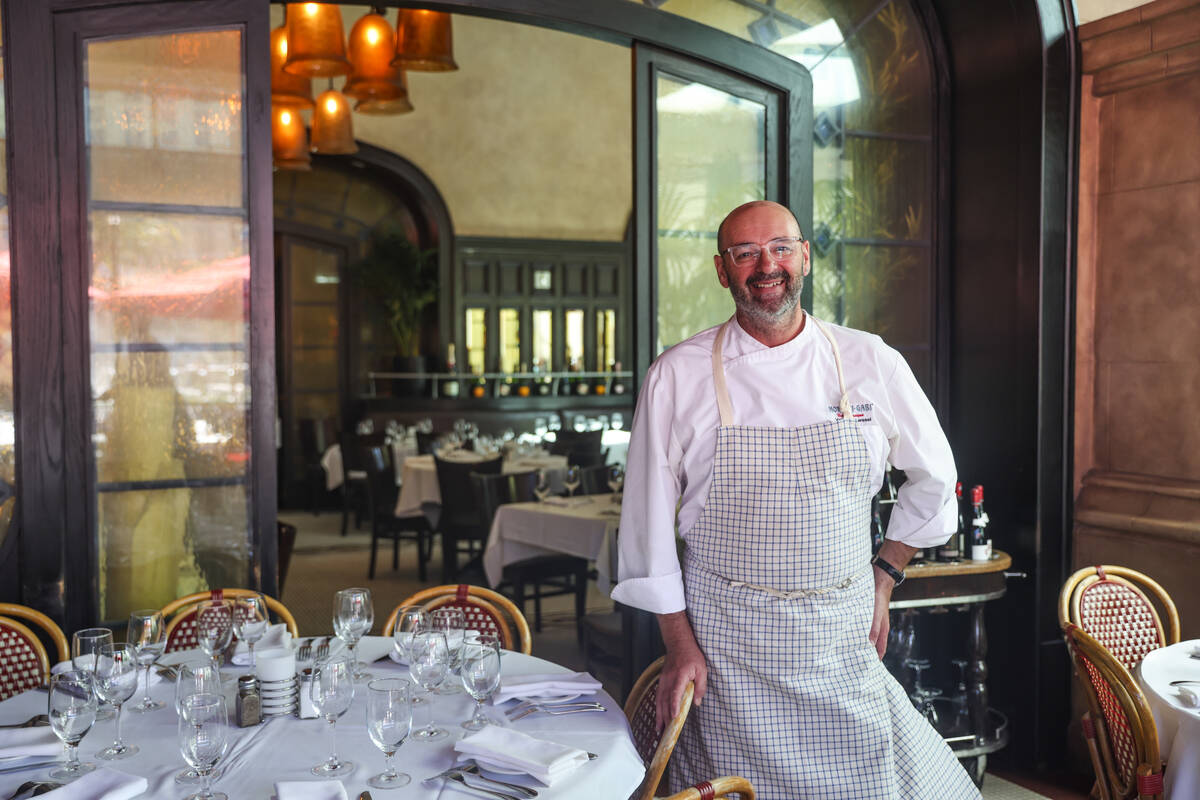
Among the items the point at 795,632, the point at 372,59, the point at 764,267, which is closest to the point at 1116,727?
the point at 795,632

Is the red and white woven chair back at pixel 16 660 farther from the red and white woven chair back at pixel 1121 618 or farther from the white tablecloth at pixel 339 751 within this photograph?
the red and white woven chair back at pixel 1121 618

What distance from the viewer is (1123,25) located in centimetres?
408

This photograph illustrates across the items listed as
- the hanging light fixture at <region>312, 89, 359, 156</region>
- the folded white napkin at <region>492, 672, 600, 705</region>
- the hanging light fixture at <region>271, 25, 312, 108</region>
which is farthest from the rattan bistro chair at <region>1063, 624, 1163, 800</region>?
the hanging light fixture at <region>312, 89, 359, 156</region>

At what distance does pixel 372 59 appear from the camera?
237 inches

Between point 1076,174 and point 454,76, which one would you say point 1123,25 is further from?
point 454,76

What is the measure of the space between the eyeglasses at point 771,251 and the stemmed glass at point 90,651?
1667mm

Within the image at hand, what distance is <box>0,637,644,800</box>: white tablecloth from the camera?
1.95 m

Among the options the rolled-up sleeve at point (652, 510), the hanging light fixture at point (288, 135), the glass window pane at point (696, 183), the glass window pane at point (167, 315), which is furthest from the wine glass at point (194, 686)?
the hanging light fixture at point (288, 135)

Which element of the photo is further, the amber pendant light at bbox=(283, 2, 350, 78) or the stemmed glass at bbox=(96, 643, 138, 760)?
the amber pendant light at bbox=(283, 2, 350, 78)

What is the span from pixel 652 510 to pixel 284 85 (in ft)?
16.9

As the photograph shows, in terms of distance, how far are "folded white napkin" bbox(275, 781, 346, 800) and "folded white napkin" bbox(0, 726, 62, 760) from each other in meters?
0.55

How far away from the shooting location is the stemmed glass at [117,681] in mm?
2150

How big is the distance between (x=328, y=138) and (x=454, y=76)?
409 centimetres

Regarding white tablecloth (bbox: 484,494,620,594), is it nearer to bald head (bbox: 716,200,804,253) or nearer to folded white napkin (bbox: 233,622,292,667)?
folded white napkin (bbox: 233,622,292,667)
